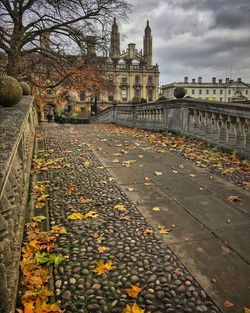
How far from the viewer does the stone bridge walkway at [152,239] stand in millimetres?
2490

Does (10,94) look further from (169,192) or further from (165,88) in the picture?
(165,88)

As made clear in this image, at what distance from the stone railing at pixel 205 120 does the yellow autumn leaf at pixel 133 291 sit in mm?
5243

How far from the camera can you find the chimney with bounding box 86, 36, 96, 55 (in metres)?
18.4

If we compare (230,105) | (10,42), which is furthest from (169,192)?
(10,42)

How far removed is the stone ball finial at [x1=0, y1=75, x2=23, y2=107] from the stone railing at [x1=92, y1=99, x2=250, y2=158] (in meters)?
4.82

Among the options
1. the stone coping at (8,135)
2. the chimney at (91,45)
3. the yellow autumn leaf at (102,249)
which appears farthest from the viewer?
the chimney at (91,45)

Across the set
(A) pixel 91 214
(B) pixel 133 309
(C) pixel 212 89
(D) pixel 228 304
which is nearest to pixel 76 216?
(A) pixel 91 214

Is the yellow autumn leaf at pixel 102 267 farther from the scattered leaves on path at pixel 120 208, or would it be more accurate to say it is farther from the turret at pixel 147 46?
the turret at pixel 147 46

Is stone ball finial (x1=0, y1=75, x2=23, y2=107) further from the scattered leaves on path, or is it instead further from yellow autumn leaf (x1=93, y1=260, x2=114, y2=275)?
yellow autumn leaf (x1=93, y1=260, x2=114, y2=275)

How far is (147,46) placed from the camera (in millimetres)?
83312

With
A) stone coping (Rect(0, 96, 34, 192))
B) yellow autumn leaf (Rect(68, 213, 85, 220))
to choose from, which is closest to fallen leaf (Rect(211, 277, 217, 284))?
yellow autumn leaf (Rect(68, 213, 85, 220))

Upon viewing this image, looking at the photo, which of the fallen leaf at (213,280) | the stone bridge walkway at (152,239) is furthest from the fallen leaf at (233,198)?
the fallen leaf at (213,280)

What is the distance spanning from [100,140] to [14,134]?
6.50 metres

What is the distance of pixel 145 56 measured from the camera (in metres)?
83.0
